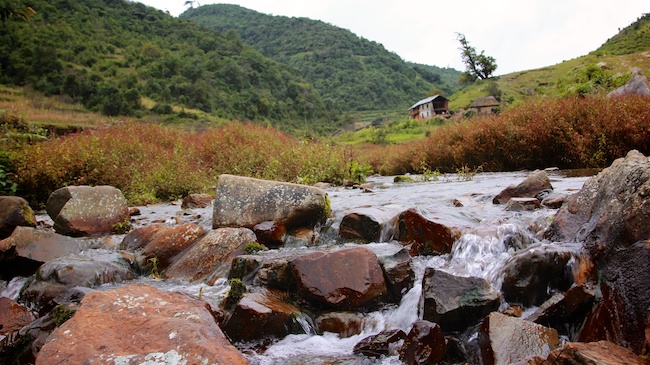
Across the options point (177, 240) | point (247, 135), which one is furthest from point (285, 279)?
point (247, 135)

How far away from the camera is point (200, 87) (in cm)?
4781

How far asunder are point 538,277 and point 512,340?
0.98m

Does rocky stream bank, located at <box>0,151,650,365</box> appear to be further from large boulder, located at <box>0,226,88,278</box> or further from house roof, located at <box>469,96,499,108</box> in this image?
house roof, located at <box>469,96,499,108</box>

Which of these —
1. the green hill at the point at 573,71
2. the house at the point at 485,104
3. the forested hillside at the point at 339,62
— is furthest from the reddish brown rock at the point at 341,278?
the forested hillside at the point at 339,62

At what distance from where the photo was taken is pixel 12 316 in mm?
3988

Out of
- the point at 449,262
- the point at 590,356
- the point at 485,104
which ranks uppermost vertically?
the point at 485,104

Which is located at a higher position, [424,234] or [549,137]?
[549,137]

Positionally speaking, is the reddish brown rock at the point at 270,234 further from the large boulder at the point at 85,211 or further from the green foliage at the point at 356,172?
the green foliage at the point at 356,172

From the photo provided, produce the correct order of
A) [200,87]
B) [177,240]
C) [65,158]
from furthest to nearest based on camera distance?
1. [200,87]
2. [65,158]
3. [177,240]

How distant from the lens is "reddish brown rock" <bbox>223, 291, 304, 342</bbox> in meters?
3.32

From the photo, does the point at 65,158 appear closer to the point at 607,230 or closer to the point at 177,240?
the point at 177,240

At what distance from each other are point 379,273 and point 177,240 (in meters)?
3.40

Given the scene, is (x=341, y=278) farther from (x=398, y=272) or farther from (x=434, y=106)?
(x=434, y=106)

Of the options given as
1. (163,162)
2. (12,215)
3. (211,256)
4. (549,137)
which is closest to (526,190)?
(211,256)
